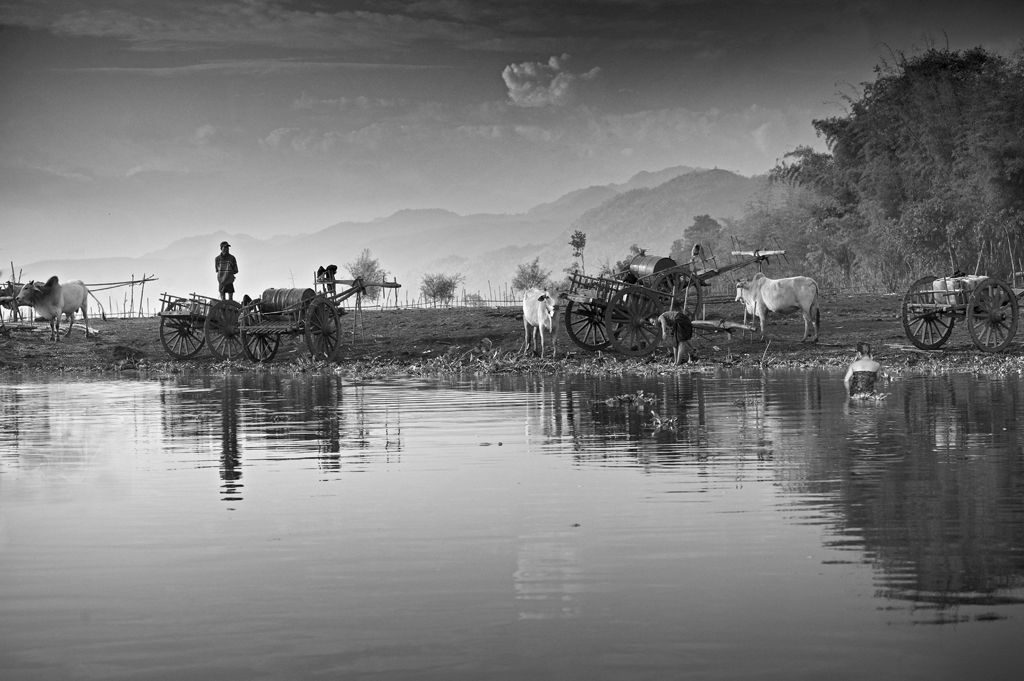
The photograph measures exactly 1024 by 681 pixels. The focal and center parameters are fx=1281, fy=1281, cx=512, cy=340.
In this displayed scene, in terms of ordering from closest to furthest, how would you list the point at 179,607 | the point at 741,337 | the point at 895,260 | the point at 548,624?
the point at 548,624 < the point at 179,607 < the point at 741,337 < the point at 895,260

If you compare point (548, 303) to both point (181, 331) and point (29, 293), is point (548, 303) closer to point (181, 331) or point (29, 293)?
point (181, 331)

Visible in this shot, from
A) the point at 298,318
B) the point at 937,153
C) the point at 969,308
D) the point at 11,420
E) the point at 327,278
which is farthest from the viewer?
the point at 937,153

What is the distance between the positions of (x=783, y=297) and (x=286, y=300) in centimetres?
1177

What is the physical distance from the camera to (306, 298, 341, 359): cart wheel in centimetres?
2969

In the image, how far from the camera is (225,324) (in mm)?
31828

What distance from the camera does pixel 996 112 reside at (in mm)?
41625

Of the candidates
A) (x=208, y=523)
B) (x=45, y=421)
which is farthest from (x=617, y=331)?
(x=208, y=523)

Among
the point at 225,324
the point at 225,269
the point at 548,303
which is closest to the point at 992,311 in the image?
the point at 548,303

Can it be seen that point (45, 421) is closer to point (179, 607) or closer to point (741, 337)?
point (179, 607)

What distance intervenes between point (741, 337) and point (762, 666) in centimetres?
2643

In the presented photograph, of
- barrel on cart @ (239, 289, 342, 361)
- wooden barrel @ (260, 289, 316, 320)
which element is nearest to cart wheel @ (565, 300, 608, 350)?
barrel on cart @ (239, 289, 342, 361)

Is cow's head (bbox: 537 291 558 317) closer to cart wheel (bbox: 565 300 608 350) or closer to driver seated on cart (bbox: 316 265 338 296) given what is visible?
cart wheel (bbox: 565 300 608 350)

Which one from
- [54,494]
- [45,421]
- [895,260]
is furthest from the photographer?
[895,260]

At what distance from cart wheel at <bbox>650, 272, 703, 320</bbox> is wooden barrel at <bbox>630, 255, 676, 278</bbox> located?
0.30 m
